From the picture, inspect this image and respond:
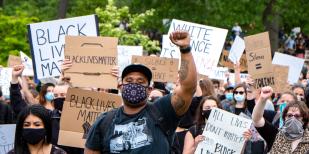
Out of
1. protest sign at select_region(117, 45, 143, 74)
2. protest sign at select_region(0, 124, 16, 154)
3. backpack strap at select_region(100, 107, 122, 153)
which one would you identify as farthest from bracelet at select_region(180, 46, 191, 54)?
protest sign at select_region(117, 45, 143, 74)

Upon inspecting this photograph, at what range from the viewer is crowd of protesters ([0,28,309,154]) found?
622 centimetres

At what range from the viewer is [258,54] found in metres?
12.8

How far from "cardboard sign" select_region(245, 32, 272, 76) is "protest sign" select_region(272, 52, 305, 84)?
2537mm

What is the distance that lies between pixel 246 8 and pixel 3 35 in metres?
7.51

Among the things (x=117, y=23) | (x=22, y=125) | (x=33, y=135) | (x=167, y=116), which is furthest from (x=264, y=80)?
(x=117, y=23)

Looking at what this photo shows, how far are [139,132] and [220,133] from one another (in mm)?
2665

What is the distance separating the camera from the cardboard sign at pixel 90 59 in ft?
33.8

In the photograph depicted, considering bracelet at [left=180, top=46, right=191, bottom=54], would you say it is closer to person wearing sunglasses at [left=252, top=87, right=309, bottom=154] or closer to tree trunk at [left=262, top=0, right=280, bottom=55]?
person wearing sunglasses at [left=252, top=87, right=309, bottom=154]

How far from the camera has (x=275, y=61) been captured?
51.0ft

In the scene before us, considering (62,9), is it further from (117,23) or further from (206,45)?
(206,45)

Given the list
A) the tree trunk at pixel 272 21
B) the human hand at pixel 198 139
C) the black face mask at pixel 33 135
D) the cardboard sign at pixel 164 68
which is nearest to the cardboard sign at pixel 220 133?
the human hand at pixel 198 139

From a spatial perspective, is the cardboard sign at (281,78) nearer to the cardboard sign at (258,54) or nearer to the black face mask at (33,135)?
the cardboard sign at (258,54)

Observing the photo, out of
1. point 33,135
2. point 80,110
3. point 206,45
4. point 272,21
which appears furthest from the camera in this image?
point 272,21

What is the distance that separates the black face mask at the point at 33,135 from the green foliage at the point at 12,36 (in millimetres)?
14306
